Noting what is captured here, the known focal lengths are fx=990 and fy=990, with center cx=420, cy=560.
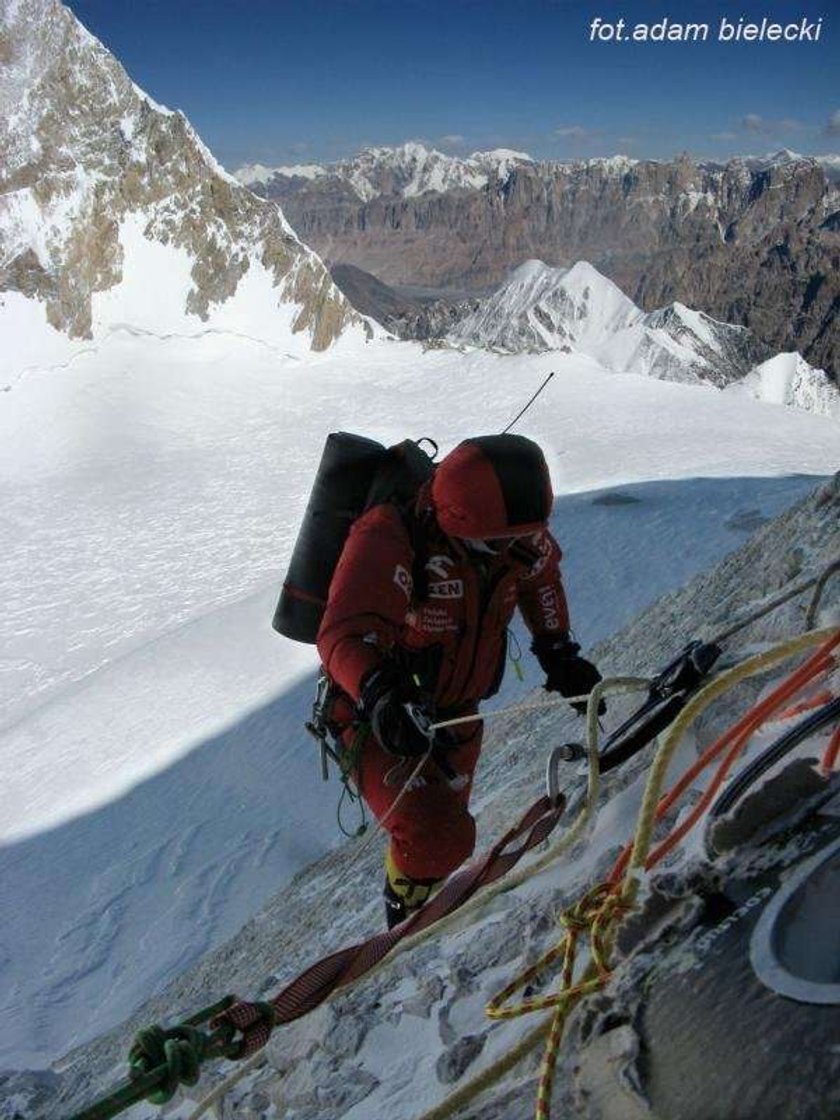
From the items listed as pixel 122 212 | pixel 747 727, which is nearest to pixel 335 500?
pixel 747 727

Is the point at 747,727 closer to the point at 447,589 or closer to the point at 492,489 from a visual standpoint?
the point at 492,489

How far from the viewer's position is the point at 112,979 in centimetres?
805

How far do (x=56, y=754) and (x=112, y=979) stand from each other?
6.04 m

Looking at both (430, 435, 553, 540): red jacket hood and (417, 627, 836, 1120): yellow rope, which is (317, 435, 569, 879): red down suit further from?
(417, 627, 836, 1120): yellow rope

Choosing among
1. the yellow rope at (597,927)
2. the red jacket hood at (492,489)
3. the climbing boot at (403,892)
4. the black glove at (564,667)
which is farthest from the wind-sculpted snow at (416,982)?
the red jacket hood at (492,489)

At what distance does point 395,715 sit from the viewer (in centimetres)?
374

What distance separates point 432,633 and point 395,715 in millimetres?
829

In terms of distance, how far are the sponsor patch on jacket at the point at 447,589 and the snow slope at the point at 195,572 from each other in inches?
188

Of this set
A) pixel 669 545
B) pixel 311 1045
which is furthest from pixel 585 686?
pixel 669 545

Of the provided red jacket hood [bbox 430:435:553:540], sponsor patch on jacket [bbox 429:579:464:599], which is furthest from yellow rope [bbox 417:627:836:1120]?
sponsor patch on jacket [bbox 429:579:464:599]

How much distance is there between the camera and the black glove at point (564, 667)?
16.0 feet

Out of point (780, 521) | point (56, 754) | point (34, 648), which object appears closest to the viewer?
point (780, 521)

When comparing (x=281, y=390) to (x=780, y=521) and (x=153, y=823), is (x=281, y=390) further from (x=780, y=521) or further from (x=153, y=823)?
(x=780, y=521)

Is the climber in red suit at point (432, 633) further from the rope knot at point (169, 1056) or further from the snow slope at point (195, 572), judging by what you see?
the snow slope at point (195, 572)
